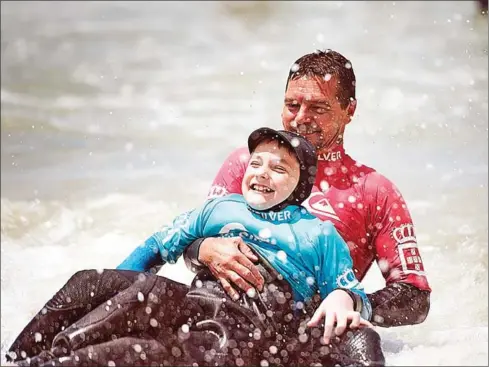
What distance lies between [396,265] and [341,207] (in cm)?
18

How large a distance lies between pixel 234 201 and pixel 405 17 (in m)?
0.76

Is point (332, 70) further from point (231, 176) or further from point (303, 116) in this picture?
point (231, 176)

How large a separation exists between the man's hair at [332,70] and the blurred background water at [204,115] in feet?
0.25

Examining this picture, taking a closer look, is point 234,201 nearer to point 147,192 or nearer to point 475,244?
point 147,192

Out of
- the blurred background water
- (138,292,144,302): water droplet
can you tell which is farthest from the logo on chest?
(138,292,144,302): water droplet

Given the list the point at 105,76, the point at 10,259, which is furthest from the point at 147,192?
the point at 10,259

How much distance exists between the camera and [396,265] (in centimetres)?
156

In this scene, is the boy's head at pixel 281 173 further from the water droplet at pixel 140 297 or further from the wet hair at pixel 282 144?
the water droplet at pixel 140 297

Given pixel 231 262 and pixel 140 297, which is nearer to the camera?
pixel 140 297

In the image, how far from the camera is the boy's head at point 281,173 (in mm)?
1503

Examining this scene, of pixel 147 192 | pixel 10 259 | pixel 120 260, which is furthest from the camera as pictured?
pixel 10 259

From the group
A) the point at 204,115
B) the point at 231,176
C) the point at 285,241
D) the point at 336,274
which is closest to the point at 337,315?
the point at 336,274

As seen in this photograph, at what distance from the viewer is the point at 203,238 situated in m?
1.54

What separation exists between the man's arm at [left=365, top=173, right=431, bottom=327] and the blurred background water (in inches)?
6.6
